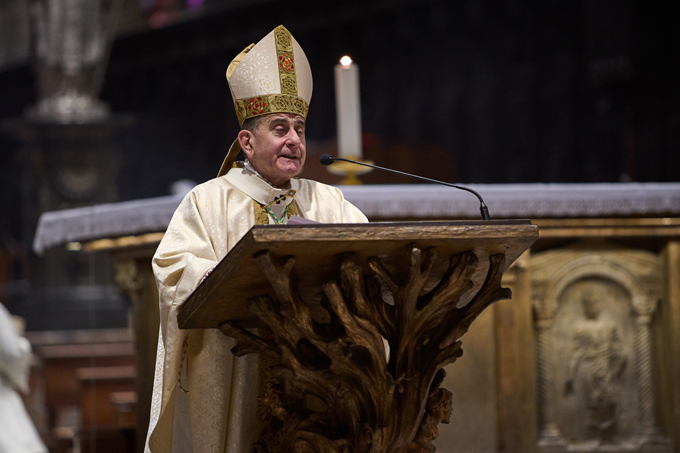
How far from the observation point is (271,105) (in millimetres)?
2234

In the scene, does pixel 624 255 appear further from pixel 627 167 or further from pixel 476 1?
pixel 476 1

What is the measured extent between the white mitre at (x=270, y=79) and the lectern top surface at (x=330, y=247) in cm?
60

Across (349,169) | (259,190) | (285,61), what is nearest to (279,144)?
(259,190)

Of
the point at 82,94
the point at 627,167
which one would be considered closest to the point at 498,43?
the point at 627,167

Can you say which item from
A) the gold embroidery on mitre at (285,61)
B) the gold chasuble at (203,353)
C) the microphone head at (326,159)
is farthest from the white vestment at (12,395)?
the microphone head at (326,159)

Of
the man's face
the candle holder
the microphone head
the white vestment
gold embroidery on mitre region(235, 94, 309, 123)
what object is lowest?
the white vestment

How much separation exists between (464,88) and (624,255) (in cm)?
451

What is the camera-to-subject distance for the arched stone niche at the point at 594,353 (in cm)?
341

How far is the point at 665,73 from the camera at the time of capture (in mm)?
6035

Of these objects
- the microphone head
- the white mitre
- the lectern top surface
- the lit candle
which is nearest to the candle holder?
the lit candle

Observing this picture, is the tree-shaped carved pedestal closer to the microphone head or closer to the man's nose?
the microphone head

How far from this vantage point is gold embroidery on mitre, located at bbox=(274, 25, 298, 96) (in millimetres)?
2268

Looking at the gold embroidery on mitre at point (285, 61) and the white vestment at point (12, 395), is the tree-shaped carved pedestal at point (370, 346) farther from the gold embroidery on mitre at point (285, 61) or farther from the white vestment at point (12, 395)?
the white vestment at point (12, 395)

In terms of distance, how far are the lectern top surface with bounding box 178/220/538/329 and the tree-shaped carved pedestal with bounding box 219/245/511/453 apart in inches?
1.0
